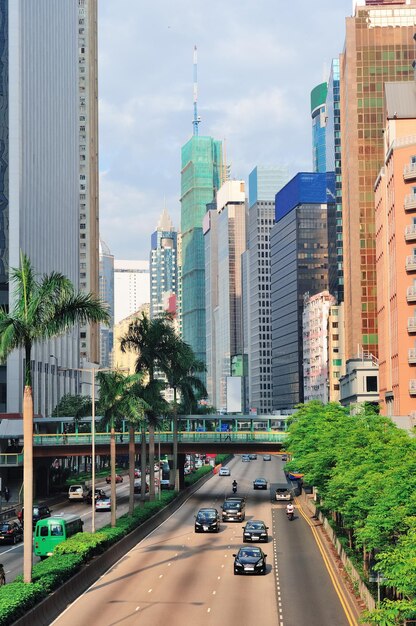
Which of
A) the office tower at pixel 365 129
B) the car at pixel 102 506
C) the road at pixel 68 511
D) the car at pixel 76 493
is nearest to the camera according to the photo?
the road at pixel 68 511

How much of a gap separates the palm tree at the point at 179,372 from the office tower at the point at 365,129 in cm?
3588

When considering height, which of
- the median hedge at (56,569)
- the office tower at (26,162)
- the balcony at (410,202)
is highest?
the office tower at (26,162)

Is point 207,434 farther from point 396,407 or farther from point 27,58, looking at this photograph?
point 27,58

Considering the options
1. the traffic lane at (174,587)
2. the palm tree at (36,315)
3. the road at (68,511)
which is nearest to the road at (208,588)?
the traffic lane at (174,587)

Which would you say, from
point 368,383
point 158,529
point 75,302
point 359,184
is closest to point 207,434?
point 368,383

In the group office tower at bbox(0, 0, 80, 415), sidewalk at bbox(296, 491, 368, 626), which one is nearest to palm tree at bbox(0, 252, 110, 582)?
sidewalk at bbox(296, 491, 368, 626)

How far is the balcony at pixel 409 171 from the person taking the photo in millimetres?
89188

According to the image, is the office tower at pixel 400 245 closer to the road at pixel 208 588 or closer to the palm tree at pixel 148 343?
the road at pixel 208 588

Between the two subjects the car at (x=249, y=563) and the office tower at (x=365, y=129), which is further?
the office tower at (x=365, y=129)

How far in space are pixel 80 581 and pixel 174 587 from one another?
4.57 m

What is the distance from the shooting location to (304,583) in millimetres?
51312

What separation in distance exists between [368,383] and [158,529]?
2415 inches

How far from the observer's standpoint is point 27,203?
168 metres

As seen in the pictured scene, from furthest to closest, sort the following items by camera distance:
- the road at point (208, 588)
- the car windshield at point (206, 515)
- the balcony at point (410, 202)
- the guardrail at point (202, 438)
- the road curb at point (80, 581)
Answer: the guardrail at point (202, 438)
the balcony at point (410, 202)
the car windshield at point (206, 515)
the road at point (208, 588)
the road curb at point (80, 581)
